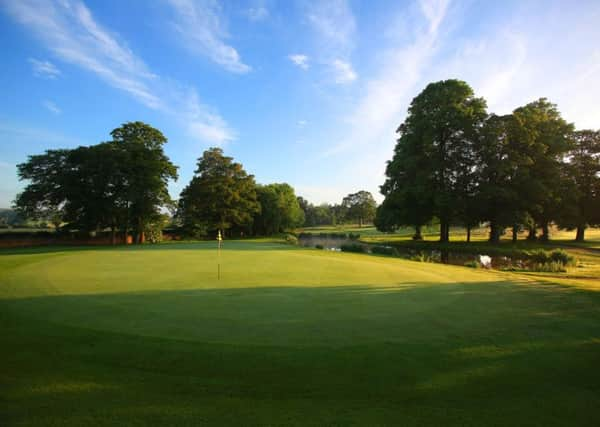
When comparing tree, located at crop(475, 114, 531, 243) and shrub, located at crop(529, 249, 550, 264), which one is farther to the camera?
tree, located at crop(475, 114, 531, 243)

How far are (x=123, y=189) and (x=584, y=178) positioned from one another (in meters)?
51.2

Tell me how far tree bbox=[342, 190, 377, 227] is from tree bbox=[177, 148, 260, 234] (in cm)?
6104

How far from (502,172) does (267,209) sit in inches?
1534

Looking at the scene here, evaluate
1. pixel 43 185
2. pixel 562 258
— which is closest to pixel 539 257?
pixel 562 258

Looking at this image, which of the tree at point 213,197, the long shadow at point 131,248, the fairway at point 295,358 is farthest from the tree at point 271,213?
the fairway at point 295,358

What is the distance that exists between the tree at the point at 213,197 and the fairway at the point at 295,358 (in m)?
35.7

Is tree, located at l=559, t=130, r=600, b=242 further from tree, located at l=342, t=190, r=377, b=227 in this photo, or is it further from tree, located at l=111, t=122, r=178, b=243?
tree, located at l=342, t=190, r=377, b=227

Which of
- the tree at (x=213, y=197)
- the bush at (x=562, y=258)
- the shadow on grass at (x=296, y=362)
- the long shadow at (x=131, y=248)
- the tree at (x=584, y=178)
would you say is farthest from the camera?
the tree at (x=213, y=197)

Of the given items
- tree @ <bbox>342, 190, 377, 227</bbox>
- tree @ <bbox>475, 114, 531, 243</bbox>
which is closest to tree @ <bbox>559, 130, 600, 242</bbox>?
tree @ <bbox>475, 114, 531, 243</bbox>

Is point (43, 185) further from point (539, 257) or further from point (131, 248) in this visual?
point (539, 257)

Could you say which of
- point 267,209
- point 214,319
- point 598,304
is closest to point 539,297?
point 598,304

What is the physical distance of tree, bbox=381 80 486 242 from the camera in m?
25.6

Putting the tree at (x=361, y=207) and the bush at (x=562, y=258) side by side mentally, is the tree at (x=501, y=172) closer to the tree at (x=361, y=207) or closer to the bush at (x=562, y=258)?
the bush at (x=562, y=258)

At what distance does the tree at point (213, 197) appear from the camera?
42.0 meters
